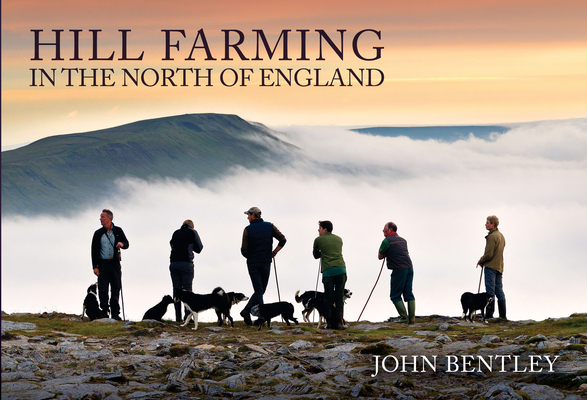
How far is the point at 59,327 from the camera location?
14172 mm

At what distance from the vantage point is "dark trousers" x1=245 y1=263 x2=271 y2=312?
14.5 meters

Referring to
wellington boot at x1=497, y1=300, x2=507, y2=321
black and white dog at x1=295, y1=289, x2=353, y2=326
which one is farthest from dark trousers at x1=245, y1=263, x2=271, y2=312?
wellington boot at x1=497, y1=300, x2=507, y2=321

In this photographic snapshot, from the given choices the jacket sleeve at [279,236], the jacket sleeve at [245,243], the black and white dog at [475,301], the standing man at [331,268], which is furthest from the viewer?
the black and white dog at [475,301]

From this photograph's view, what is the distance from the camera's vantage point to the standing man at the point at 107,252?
15.1m

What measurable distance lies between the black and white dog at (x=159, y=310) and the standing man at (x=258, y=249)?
5.92 feet

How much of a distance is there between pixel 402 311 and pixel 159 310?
5.55 metres

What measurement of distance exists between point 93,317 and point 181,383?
758 cm

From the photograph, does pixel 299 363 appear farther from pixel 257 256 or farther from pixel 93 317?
pixel 93 317

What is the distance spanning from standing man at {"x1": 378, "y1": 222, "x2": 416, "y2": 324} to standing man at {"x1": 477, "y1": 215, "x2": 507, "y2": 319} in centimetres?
221

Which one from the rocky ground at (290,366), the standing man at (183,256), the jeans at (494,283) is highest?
the standing man at (183,256)

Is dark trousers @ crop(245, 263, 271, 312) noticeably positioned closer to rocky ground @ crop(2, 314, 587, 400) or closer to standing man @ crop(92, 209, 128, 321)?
rocky ground @ crop(2, 314, 587, 400)

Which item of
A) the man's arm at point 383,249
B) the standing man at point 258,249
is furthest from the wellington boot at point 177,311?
the man's arm at point 383,249

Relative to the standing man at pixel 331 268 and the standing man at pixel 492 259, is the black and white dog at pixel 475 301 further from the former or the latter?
the standing man at pixel 331 268

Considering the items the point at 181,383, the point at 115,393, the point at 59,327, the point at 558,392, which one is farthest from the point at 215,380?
the point at 59,327
